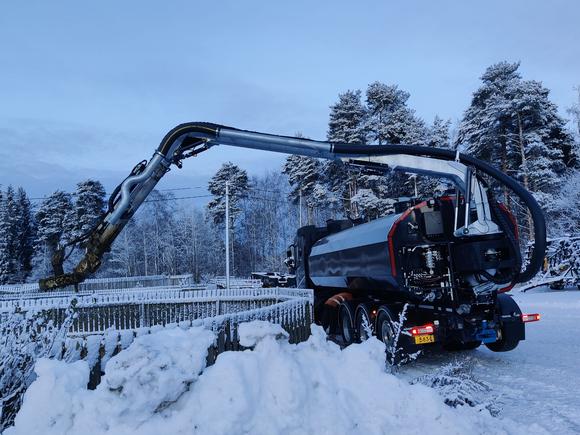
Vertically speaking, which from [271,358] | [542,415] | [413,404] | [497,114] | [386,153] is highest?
[497,114]

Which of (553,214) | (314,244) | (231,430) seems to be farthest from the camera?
(553,214)

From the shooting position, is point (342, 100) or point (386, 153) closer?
point (386, 153)

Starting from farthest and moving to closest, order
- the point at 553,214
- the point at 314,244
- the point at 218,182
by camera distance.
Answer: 1. the point at 218,182
2. the point at 553,214
3. the point at 314,244

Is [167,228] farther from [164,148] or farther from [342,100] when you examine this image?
[164,148]

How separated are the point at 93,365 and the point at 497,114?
31992 mm

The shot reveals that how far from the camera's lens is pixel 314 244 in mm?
13891

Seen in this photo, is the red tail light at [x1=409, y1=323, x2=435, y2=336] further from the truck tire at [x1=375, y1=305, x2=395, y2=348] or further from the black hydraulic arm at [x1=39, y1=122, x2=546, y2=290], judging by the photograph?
the black hydraulic arm at [x1=39, y1=122, x2=546, y2=290]

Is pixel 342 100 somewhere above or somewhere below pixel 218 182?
above

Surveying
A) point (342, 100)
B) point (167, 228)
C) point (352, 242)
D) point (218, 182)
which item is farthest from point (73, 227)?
point (352, 242)

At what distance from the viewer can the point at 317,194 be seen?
43.9 meters

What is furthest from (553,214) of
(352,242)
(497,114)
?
(352,242)

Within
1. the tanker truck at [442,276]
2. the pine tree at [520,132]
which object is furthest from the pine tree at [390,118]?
the tanker truck at [442,276]

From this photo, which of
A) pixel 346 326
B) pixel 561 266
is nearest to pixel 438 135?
pixel 561 266

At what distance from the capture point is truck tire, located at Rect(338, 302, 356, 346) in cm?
1045
